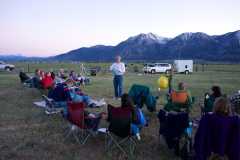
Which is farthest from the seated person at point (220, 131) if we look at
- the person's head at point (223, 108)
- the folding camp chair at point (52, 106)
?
the folding camp chair at point (52, 106)

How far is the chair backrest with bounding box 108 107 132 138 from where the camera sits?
538 centimetres

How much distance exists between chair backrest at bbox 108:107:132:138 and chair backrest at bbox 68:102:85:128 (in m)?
0.71

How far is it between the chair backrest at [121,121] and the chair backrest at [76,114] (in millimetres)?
714

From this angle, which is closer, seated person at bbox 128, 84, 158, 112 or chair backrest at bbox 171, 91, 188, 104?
chair backrest at bbox 171, 91, 188, 104

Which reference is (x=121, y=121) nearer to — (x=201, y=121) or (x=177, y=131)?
(x=177, y=131)

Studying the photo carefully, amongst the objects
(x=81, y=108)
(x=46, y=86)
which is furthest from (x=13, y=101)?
(x=81, y=108)

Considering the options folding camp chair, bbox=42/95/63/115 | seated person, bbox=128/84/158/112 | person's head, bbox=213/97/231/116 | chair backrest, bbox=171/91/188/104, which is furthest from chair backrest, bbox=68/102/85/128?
person's head, bbox=213/97/231/116

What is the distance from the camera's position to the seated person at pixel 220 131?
3.52 m

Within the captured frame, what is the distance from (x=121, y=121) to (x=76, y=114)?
3.44 ft

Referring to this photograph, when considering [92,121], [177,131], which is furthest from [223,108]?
[92,121]

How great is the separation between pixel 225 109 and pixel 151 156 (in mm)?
2359

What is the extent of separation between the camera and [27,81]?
1490 cm

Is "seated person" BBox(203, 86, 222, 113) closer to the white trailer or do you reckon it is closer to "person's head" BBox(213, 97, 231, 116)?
"person's head" BBox(213, 97, 231, 116)

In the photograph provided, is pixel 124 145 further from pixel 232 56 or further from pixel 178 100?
pixel 232 56
